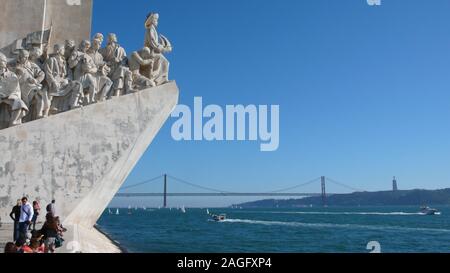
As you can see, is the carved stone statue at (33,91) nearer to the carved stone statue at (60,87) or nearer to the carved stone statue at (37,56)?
the carved stone statue at (60,87)

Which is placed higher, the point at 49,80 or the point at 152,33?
the point at 152,33

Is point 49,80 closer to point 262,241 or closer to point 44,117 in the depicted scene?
point 44,117

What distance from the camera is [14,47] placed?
10352 mm

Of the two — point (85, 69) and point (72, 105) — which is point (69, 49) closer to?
point (85, 69)

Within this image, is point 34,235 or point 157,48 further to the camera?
point 157,48

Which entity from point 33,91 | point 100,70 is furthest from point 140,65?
point 33,91

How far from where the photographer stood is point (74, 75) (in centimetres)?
1028

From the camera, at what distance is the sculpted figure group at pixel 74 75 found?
9586mm

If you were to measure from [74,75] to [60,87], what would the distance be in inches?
18.2

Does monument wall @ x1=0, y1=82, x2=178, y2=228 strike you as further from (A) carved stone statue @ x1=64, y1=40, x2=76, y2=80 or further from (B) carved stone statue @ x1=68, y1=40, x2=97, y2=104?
(A) carved stone statue @ x1=64, y1=40, x2=76, y2=80

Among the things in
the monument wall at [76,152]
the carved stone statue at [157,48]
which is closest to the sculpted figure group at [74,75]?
the carved stone statue at [157,48]
